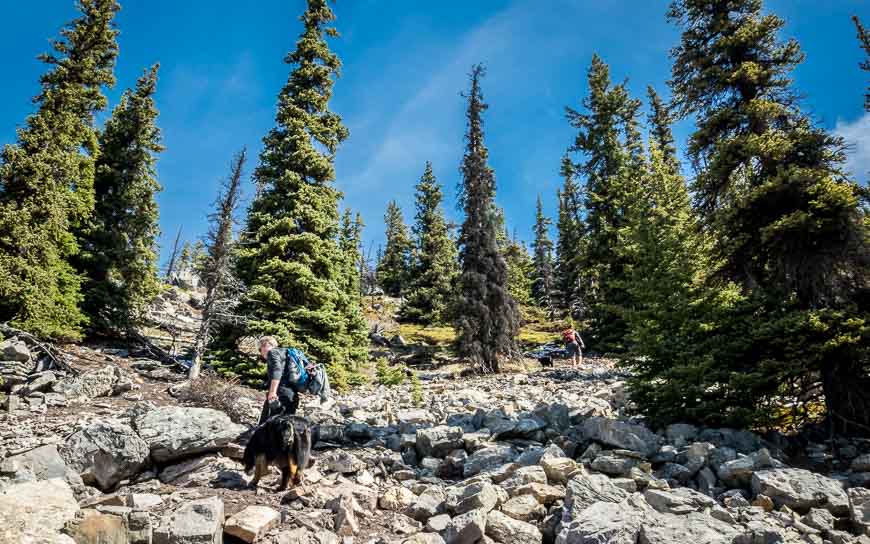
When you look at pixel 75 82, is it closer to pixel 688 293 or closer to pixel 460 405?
pixel 460 405

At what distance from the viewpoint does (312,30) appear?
72.6ft

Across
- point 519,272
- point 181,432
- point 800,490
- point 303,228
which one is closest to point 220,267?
point 303,228

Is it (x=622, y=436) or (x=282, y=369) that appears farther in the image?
(x=622, y=436)

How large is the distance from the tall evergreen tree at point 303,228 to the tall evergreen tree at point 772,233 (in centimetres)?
1309

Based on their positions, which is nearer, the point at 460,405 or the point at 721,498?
the point at 721,498

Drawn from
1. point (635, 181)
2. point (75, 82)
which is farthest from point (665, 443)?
point (75, 82)

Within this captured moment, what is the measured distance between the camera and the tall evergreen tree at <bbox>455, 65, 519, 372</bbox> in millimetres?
22203

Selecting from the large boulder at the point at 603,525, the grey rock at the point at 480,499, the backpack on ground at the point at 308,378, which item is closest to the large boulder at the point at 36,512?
the backpack on ground at the point at 308,378

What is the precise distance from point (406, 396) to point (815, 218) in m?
11.1

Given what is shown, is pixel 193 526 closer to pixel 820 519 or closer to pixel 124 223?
pixel 820 519

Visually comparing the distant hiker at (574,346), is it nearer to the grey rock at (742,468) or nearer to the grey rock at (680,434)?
the grey rock at (680,434)

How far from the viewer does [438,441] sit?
7.93 metres

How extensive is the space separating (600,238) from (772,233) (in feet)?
59.8

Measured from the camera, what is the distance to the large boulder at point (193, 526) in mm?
4266
